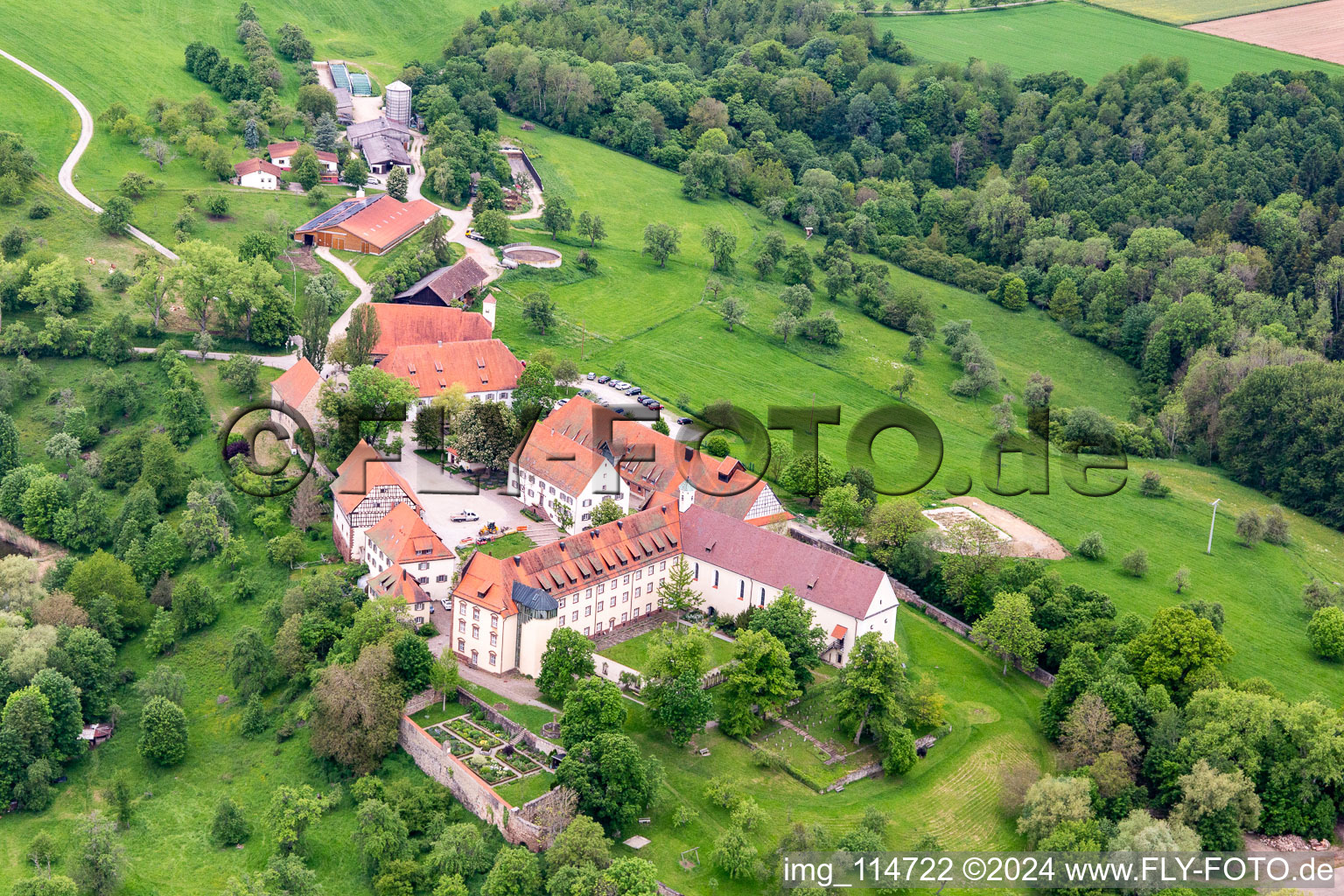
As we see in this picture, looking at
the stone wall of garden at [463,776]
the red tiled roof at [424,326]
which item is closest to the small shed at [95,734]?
the stone wall of garden at [463,776]

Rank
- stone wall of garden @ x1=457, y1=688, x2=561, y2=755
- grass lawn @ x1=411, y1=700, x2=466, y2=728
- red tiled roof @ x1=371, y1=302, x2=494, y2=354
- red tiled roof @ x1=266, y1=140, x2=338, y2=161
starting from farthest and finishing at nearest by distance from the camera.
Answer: red tiled roof @ x1=266, y1=140, x2=338, y2=161
red tiled roof @ x1=371, y1=302, x2=494, y2=354
grass lawn @ x1=411, y1=700, x2=466, y2=728
stone wall of garden @ x1=457, y1=688, x2=561, y2=755

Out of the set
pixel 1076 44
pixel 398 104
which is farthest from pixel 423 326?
pixel 1076 44

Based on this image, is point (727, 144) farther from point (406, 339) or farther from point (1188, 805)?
point (1188, 805)

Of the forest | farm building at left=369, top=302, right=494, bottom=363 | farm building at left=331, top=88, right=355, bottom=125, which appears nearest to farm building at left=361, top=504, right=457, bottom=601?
farm building at left=369, top=302, right=494, bottom=363

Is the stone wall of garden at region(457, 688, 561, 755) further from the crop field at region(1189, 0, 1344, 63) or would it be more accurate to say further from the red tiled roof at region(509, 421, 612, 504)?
the crop field at region(1189, 0, 1344, 63)

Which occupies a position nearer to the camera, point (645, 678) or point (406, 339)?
point (645, 678)

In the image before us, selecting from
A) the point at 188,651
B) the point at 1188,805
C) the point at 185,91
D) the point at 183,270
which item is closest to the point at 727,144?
the point at 185,91

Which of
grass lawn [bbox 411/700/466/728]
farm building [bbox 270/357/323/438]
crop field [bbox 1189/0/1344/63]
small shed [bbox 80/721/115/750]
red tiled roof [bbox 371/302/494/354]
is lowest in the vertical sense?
small shed [bbox 80/721/115/750]

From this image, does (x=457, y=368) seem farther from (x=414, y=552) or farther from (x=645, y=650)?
(x=645, y=650)
